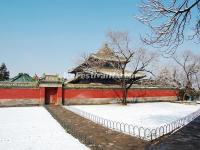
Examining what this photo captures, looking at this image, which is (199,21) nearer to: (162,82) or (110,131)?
(110,131)

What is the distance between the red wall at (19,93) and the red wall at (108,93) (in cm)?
344

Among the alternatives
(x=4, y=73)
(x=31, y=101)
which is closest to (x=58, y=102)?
(x=31, y=101)

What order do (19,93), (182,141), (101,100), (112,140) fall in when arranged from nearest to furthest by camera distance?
(182,141), (112,140), (19,93), (101,100)

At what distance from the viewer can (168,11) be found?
862cm

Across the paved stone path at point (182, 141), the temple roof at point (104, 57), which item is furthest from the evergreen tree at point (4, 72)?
the paved stone path at point (182, 141)

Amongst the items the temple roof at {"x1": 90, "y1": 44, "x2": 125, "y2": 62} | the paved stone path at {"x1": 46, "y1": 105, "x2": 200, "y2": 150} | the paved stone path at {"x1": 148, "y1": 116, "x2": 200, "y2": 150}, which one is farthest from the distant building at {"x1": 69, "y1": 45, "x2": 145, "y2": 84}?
the paved stone path at {"x1": 148, "y1": 116, "x2": 200, "y2": 150}

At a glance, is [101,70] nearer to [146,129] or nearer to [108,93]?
[108,93]

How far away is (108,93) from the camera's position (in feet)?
108

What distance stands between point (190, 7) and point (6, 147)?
313 inches

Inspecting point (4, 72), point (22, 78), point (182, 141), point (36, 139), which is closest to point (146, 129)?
point (36, 139)

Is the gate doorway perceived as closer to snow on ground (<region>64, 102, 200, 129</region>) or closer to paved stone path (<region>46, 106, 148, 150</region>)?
snow on ground (<region>64, 102, 200, 129</region>)

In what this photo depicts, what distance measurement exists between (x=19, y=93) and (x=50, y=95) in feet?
11.3

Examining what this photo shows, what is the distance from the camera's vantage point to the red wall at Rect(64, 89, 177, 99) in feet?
101

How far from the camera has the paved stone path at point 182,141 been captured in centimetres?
640
